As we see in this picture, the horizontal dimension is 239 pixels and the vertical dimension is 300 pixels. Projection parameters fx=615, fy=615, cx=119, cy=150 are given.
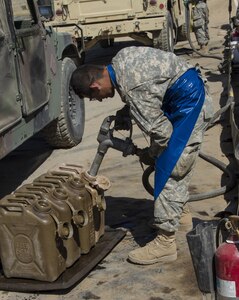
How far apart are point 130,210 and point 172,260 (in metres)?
1.07

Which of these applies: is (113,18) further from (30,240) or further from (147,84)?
(30,240)

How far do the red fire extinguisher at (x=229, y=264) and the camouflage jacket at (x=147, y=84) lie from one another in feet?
3.12

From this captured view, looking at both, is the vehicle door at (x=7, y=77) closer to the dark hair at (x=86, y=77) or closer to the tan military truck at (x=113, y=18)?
the dark hair at (x=86, y=77)

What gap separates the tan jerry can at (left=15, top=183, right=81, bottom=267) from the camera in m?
3.77

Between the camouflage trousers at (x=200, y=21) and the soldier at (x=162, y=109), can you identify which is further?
the camouflage trousers at (x=200, y=21)

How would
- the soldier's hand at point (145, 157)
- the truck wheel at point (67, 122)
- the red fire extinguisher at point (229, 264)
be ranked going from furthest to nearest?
the truck wheel at point (67, 122)
the soldier's hand at point (145, 157)
the red fire extinguisher at point (229, 264)

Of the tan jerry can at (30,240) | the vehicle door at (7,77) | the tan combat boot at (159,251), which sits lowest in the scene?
the tan combat boot at (159,251)

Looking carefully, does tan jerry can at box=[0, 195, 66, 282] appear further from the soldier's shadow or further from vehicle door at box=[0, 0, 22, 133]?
vehicle door at box=[0, 0, 22, 133]

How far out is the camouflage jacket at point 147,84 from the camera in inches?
144

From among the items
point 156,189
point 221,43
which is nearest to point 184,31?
point 221,43

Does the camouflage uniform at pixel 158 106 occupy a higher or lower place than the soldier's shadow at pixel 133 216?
higher

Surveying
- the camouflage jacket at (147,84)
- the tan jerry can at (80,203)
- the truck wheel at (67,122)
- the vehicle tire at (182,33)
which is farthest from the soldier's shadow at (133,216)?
the vehicle tire at (182,33)

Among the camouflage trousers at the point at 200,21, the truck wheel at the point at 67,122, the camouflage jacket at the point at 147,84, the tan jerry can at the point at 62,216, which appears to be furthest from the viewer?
the camouflage trousers at the point at 200,21

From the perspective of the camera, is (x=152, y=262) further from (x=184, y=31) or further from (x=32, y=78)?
(x=184, y=31)
